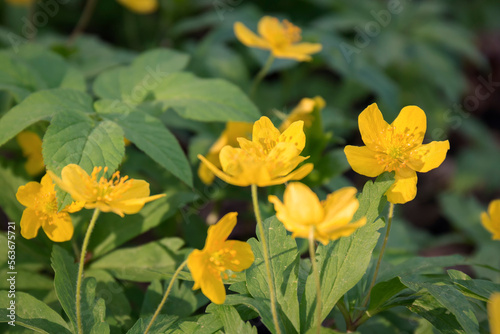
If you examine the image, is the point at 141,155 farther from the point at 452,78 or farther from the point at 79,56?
the point at 452,78

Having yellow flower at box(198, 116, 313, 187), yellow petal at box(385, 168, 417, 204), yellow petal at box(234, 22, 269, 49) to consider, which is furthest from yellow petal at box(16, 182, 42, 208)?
yellow petal at box(234, 22, 269, 49)

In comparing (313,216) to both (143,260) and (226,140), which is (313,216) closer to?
(143,260)

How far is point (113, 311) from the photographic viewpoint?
123 cm

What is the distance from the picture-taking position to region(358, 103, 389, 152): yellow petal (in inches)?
42.2

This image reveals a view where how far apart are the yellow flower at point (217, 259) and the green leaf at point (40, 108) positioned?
0.57 metres

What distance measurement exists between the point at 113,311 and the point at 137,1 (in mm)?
1763

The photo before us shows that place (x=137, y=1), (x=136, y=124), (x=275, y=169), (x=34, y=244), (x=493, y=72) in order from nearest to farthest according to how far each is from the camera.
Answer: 1. (x=275, y=169)
2. (x=136, y=124)
3. (x=34, y=244)
4. (x=137, y=1)
5. (x=493, y=72)

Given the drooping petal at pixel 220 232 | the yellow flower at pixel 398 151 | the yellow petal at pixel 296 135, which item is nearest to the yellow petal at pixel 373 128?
the yellow flower at pixel 398 151

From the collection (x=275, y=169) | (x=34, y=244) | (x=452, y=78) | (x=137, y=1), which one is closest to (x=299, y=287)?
(x=275, y=169)

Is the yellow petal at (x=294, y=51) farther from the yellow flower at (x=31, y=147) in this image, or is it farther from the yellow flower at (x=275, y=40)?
the yellow flower at (x=31, y=147)

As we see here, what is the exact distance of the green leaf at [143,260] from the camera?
1.30 meters

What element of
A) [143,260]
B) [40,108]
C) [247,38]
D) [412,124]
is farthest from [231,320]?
[247,38]

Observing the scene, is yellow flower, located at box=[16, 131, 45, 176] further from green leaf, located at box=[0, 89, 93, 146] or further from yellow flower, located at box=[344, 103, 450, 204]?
yellow flower, located at box=[344, 103, 450, 204]

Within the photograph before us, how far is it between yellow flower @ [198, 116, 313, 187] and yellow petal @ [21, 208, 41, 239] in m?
0.51
